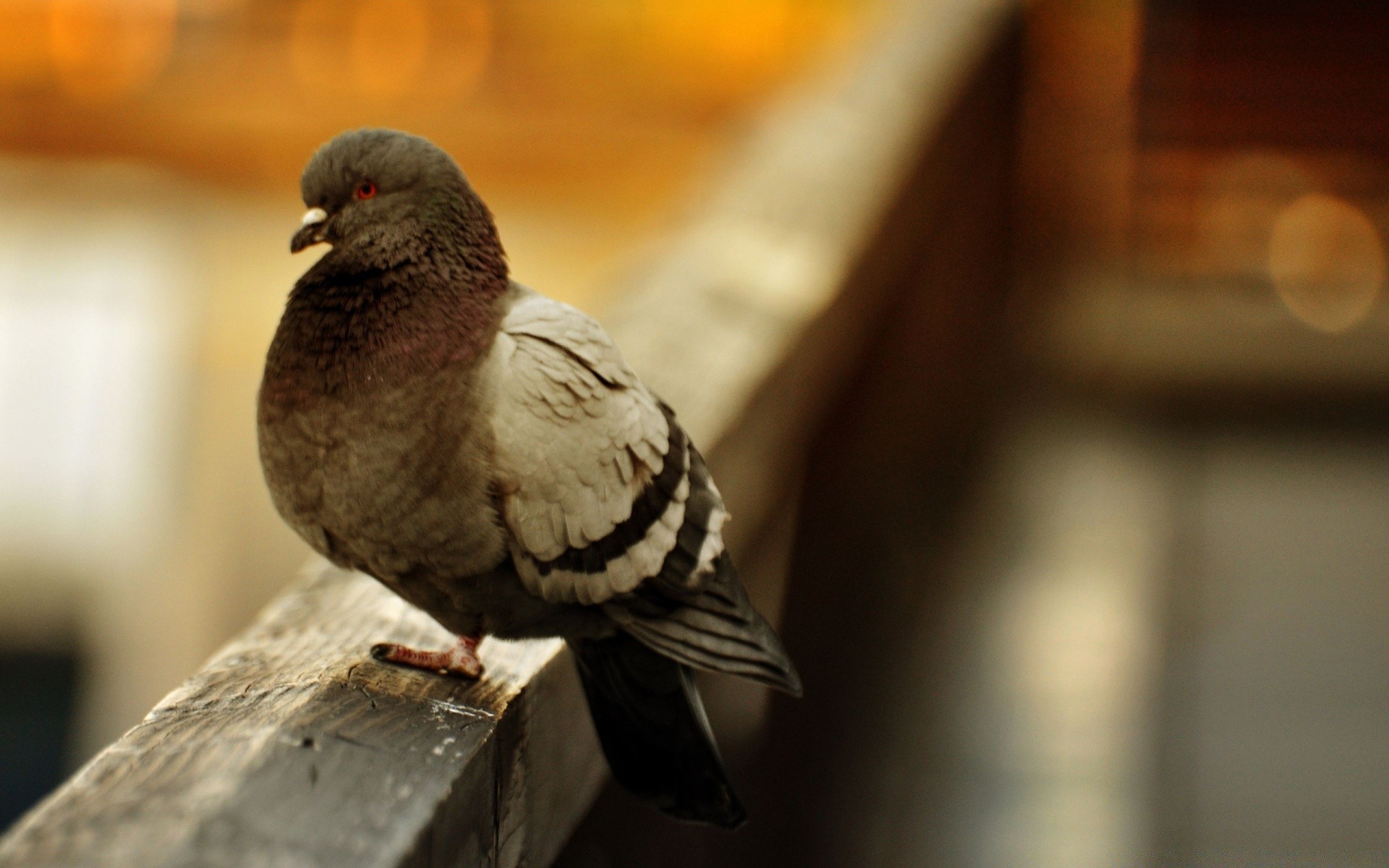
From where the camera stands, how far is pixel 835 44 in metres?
3.03

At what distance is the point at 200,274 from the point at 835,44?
3464 millimetres

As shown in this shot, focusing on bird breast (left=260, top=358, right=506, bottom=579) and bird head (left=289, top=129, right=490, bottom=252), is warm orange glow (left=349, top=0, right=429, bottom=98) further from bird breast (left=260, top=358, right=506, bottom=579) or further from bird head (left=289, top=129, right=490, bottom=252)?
bird breast (left=260, top=358, right=506, bottom=579)

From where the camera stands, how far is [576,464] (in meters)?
1.08

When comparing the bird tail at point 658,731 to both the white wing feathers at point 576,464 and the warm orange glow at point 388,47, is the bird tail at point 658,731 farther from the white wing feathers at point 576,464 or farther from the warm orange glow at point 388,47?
the warm orange glow at point 388,47

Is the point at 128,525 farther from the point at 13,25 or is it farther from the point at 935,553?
the point at 935,553

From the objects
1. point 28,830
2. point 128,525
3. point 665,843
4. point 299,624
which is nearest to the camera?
point 28,830

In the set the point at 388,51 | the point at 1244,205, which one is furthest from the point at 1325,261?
the point at 388,51

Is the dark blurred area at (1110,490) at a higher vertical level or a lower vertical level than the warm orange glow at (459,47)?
lower

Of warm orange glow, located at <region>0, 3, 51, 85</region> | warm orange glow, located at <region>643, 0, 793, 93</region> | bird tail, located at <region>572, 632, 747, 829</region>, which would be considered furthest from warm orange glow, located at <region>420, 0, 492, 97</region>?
bird tail, located at <region>572, 632, 747, 829</region>

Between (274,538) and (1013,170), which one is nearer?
(1013,170)

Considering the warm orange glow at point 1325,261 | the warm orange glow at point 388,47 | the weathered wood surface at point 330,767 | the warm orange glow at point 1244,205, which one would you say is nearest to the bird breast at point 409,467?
the weathered wood surface at point 330,767

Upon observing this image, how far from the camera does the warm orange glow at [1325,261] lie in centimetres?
371

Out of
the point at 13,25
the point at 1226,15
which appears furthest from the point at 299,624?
the point at 13,25

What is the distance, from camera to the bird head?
1126 millimetres
